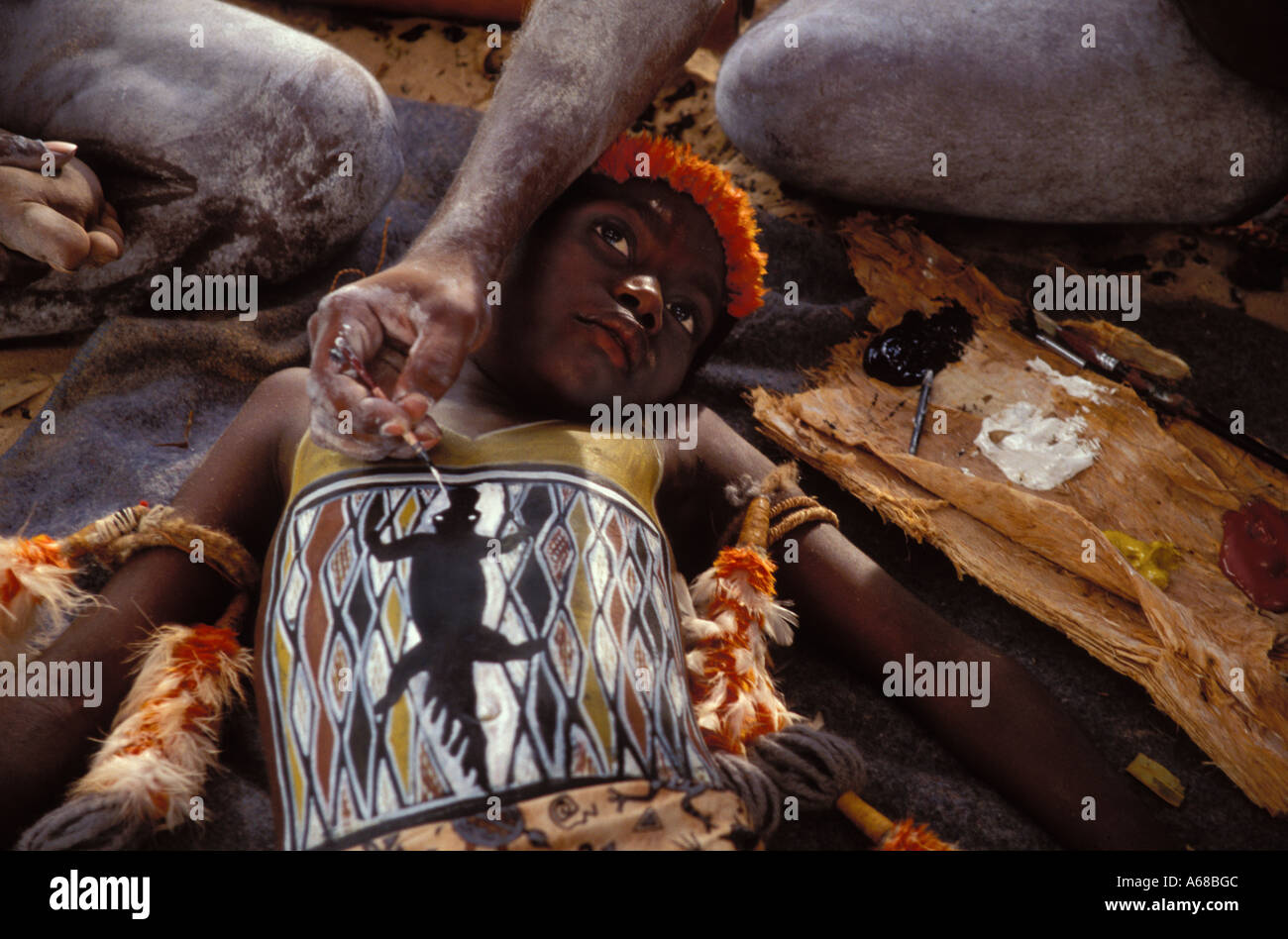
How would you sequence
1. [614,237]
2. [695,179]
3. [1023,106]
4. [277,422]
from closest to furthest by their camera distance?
1. [277,422]
2. [614,237]
3. [695,179]
4. [1023,106]

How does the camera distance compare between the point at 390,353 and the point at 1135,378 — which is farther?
the point at 1135,378

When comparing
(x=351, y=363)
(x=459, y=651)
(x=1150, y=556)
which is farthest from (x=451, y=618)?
(x=1150, y=556)

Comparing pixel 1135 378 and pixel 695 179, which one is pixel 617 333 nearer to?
pixel 695 179

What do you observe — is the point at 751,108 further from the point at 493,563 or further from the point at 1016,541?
the point at 493,563

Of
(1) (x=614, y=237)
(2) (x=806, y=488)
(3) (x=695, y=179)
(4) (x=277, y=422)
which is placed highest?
(3) (x=695, y=179)

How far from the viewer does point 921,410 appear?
7.22ft

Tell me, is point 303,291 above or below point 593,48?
below

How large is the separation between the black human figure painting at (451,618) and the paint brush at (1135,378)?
1.55 m

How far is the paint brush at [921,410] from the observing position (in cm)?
215

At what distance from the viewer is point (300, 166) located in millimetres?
2059

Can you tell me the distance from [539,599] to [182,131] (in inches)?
53.4

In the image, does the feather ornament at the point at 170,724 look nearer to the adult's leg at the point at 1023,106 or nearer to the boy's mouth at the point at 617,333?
the boy's mouth at the point at 617,333
